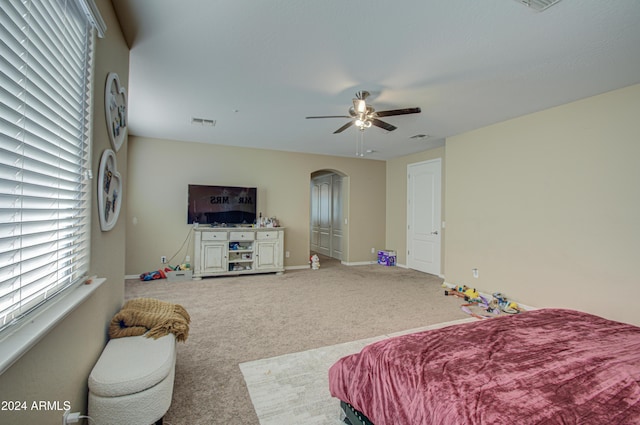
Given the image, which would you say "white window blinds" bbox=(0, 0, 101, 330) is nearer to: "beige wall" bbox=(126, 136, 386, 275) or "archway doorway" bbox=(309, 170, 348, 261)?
"beige wall" bbox=(126, 136, 386, 275)

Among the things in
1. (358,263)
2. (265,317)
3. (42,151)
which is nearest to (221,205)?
(265,317)

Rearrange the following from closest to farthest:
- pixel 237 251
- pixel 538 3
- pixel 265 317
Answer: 1. pixel 538 3
2. pixel 265 317
3. pixel 237 251

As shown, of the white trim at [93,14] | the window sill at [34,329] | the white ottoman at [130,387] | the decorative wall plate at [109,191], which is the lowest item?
the white ottoman at [130,387]

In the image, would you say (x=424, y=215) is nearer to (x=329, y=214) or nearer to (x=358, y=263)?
(x=358, y=263)

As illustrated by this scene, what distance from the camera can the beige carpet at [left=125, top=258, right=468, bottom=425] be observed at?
2.00 metres

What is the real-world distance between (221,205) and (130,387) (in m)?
4.48

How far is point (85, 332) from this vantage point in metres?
1.55

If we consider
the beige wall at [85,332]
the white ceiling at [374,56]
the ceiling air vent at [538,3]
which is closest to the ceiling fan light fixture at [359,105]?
the white ceiling at [374,56]

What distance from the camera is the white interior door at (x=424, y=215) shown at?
5.91m

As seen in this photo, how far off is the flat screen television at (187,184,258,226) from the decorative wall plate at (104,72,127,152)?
3379mm

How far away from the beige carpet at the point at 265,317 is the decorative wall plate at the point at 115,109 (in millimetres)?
1816

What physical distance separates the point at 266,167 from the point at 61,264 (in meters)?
5.03

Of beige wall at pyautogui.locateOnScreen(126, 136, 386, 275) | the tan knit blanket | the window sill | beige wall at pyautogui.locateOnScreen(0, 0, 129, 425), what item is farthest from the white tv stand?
the window sill

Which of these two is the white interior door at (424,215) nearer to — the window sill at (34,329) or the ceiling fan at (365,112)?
the ceiling fan at (365,112)
